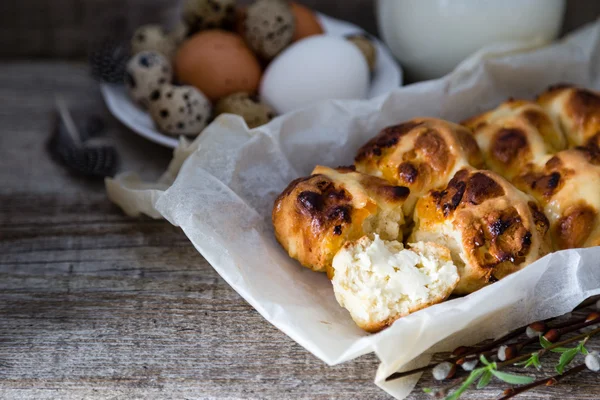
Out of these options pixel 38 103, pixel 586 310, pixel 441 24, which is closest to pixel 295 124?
pixel 441 24

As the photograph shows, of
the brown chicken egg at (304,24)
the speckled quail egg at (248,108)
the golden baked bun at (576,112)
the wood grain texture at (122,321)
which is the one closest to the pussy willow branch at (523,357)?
the wood grain texture at (122,321)

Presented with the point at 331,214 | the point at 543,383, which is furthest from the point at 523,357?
the point at 331,214

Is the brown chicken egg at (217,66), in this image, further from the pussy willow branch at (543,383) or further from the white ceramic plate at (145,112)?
the pussy willow branch at (543,383)

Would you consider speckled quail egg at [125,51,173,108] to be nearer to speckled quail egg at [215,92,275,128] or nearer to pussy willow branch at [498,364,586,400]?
speckled quail egg at [215,92,275,128]

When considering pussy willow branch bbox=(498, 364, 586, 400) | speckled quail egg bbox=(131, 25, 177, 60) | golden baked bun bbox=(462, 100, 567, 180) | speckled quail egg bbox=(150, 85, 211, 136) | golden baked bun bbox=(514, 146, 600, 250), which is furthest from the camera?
speckled quail egg bbox=(131, 25, 177, 60)

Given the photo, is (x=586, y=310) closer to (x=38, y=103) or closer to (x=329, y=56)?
(x=329, y=56)

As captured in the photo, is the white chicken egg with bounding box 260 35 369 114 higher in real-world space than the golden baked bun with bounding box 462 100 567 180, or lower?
lower

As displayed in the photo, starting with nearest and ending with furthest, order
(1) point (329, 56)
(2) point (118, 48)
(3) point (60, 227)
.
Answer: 1. (3) point (60, 227)
2. (1) point (329, 56)
3. (2) point (118, 48)

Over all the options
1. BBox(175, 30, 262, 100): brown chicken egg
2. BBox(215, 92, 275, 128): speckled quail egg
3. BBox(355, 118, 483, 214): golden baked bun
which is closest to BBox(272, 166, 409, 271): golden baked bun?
BBox(355, 118, 483, 214): golden baked bun
